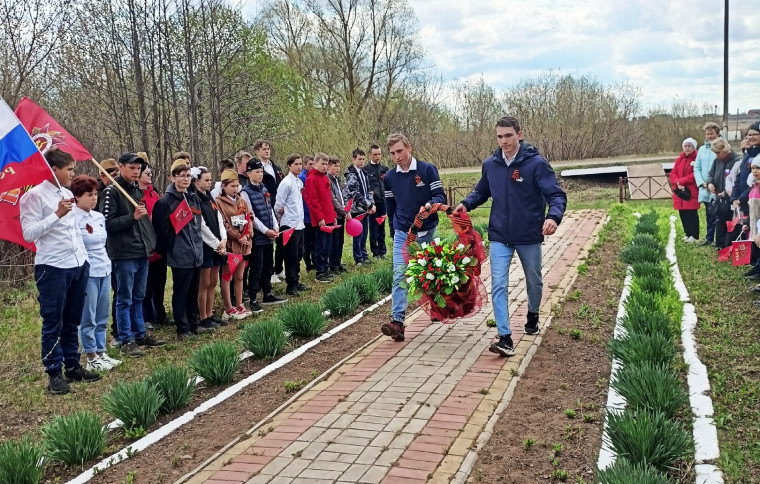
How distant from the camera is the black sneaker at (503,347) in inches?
252

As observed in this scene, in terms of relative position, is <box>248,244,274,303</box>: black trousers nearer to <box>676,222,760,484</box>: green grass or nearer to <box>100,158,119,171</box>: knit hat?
<box>100,158,119,171</box>: knit hat

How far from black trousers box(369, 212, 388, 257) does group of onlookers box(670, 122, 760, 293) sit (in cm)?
565

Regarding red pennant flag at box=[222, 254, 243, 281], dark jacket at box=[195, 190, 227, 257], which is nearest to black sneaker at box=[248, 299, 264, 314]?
red pennant flag at box=[222, 254, 243, 281]

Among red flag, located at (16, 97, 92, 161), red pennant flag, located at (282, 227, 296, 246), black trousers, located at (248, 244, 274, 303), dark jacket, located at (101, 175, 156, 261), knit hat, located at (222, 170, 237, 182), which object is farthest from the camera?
red pennant flag, located at (282, 227, 296, 246)

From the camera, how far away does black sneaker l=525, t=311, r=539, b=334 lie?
23.6 ft

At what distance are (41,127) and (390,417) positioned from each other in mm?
4459

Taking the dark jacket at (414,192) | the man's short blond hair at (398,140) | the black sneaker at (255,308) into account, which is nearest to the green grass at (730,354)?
the dark jacket at (414,192)

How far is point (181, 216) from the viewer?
305 inches

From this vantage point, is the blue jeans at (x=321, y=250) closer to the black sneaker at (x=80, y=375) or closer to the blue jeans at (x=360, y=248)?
the blue jeans at (x=360, y=248)

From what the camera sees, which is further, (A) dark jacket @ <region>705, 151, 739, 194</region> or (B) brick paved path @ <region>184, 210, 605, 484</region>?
(A) dark jacket @ <region>705, 151, 739, 194</region>

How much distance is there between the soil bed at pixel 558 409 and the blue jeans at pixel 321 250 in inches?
165

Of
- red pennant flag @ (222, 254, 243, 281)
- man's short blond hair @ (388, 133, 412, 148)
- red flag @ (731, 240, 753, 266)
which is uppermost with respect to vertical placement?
man's short blond hair @ (388, 133, 412, 148)

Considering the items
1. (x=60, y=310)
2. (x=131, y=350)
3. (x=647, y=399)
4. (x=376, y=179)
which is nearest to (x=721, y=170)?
(x=376, y=179)

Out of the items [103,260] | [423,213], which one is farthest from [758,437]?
[103,260]
